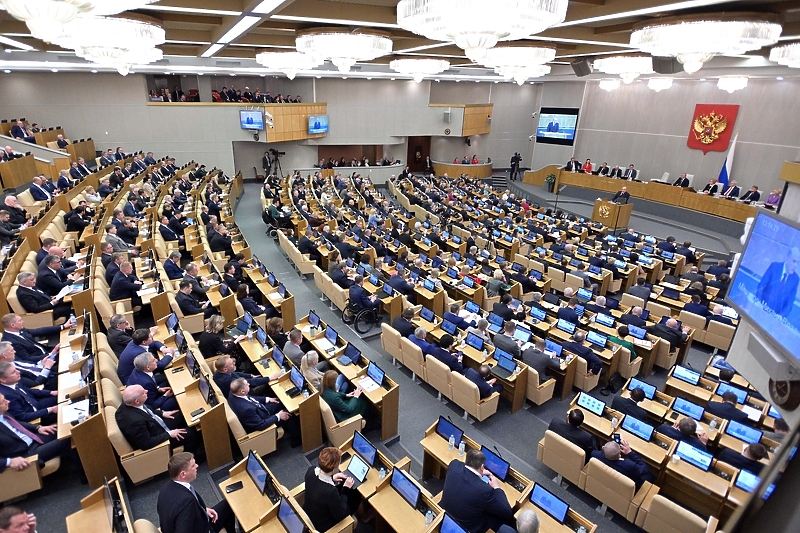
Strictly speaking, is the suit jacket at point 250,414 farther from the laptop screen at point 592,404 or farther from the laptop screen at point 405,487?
the laptop screen at point 592,404

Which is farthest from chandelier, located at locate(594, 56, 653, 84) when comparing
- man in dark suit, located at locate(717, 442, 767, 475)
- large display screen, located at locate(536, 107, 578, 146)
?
large display screen, located at locate(536, 107, 578, 146)

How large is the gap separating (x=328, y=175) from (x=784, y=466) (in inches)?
865

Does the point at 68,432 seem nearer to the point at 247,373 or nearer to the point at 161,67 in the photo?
the point at 247,373

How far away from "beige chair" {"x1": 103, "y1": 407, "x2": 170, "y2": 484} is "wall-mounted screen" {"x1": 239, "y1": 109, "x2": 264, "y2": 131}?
17125mm

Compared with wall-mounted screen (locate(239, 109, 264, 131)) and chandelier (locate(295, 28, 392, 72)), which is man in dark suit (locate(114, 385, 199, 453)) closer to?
chandelier (locate(295, 28, 392, 72))

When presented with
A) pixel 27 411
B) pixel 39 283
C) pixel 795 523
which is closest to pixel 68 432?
pixel 27 411

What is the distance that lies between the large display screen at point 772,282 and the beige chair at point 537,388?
366 cm

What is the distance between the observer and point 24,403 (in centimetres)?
492

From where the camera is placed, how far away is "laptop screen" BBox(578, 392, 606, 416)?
568 centimetres

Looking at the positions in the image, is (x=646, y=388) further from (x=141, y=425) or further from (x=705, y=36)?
(x=141, y=425)

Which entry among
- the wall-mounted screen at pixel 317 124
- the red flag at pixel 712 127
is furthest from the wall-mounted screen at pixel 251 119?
the red flag at pixel 712 127

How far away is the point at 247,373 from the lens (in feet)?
21.0

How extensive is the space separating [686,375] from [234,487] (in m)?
6.29

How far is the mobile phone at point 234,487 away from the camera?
4.23 m
